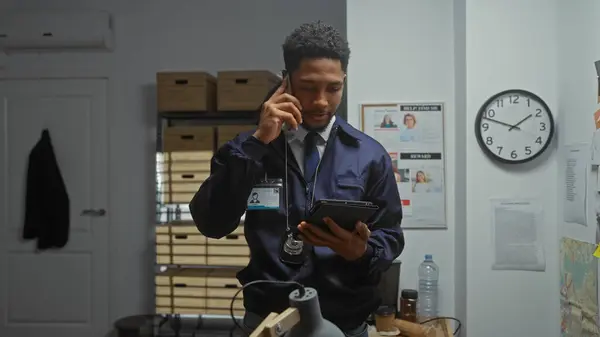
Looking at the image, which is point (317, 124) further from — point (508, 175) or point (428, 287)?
point (428, 287)

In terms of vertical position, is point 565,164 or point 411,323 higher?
point 565,164

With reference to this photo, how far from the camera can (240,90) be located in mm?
3199

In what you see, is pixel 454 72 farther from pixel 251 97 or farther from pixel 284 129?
pixel 284 129

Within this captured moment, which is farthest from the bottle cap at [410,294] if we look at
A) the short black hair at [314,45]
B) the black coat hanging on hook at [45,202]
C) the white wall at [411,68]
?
the black coat hanging on hook at [45,202]

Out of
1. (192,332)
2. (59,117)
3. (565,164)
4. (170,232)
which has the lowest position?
(192,332)

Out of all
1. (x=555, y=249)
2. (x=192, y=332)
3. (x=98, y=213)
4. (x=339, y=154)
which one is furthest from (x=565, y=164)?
(x=98, y=213)

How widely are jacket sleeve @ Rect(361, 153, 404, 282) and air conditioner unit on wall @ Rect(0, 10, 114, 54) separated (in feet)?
10.3

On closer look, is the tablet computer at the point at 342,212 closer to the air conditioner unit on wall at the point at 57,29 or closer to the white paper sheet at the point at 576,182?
the white paper sheet at the point at 576,182

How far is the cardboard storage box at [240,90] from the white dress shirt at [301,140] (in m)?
1.97

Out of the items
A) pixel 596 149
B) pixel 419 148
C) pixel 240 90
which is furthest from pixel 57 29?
pixel 596 149

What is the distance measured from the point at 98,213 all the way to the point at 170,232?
1.01 metres

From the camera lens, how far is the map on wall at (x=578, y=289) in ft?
6.63

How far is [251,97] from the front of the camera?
10.5 feet

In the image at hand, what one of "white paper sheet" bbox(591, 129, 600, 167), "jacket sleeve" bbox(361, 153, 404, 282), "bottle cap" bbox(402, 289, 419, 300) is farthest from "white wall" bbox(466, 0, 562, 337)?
"jacket sleeve" bbox(361, 153, 404, 282)
